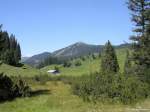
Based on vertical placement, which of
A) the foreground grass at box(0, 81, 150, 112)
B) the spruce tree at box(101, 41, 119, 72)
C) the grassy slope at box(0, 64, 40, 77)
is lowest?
the foreground grass at box(0, 81, 150, 112)

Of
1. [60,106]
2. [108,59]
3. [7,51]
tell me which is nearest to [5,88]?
[60,106]

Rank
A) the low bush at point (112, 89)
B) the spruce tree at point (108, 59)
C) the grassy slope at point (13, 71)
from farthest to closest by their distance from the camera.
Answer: the grassy slope at point (13, 71), the spruce tree at point (108, 59), the low bush at point (112, 89)

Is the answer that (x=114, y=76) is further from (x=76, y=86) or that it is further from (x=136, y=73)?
(x=136, y=73)

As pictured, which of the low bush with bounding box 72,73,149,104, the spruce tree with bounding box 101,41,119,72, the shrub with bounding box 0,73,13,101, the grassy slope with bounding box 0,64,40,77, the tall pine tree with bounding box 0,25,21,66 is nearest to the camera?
the low bush with bounding box 72,73,149,104

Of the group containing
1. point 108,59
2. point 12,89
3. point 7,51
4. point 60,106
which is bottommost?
point 60,106

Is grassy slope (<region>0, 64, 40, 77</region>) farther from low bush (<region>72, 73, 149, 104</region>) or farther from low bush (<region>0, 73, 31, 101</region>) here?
low bush (<region>72, 73, 149, 104</region>)

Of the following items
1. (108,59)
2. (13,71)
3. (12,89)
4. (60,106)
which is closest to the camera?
(60,106)

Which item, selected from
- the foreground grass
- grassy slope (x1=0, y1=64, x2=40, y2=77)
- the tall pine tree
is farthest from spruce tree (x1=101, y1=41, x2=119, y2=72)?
the foreground grass

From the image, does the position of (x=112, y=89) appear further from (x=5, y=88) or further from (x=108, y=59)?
(x=108, y=59)

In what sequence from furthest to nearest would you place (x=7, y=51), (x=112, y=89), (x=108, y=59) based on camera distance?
1. (x=7, y=51)
2. (x=108, y=59)
3. (x=112, y=89)

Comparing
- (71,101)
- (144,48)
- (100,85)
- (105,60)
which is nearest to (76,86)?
(100,85)

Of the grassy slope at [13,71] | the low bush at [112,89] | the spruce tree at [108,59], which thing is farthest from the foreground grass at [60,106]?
the spruce tree at [108,59]

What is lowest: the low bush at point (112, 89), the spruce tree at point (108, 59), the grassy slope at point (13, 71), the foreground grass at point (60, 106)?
the foreground grass at point (60, 106)

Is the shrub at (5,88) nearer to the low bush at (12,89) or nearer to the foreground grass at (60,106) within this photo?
the low bush at (12,89)
